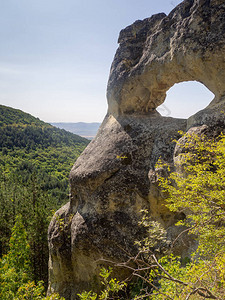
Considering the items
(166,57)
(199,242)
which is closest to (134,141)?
(166,57)

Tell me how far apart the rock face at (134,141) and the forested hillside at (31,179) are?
6141mm

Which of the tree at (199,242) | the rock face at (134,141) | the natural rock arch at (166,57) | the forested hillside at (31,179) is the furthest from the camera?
the forested hillside at (31,179)

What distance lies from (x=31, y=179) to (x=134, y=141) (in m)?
18.0

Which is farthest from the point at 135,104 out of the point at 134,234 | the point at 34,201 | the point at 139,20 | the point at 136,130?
the point at 34,201

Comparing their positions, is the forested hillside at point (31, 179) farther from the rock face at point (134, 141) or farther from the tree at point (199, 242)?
the tree at point (199, 242)

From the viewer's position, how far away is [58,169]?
7606 cm

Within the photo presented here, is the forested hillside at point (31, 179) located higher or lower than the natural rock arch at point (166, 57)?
lower

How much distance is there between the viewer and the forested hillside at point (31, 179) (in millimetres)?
19859

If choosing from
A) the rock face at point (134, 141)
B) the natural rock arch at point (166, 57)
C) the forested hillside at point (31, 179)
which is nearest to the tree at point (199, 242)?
the rock face at point (134, 141)

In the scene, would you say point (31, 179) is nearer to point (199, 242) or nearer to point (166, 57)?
point (166, 57)

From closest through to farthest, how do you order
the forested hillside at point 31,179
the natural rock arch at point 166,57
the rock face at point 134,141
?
the natural rock arch at point 166,57, the rock face at point 134,141, the forested hillside at point 31,179

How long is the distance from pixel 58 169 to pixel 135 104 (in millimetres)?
→ 67562

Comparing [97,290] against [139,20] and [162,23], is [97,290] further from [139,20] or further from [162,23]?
[139,20]

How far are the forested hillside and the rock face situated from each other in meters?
6.14
